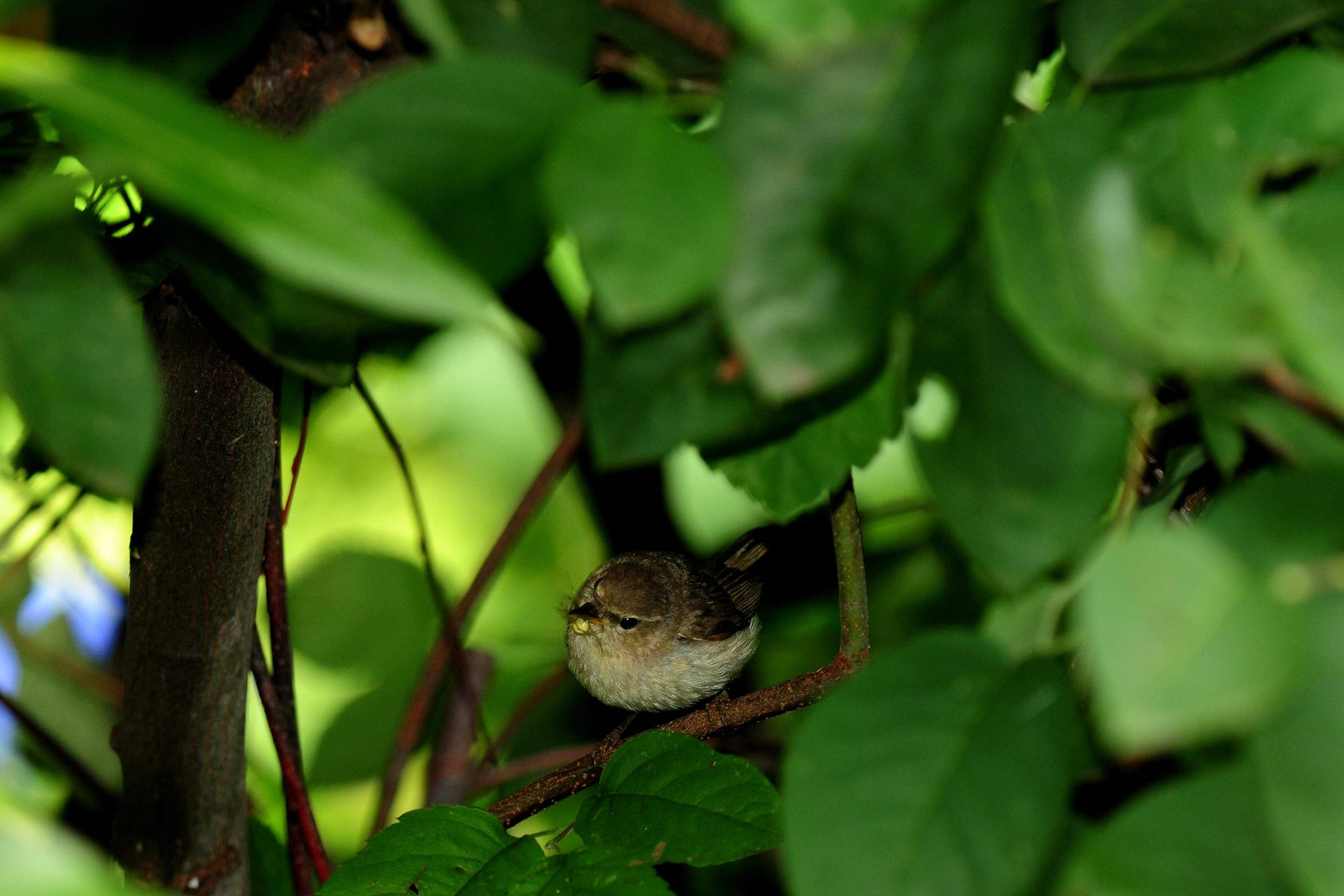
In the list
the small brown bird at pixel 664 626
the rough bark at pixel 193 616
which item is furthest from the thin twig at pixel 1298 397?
the small brown bird at pixel 664 626

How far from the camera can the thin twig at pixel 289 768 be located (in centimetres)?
153

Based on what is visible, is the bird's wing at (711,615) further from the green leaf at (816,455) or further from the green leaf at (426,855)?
the green leaf at (816,455)

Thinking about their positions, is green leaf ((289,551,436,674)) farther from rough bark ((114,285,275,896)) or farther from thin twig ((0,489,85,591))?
rough bark ((114,285,275,896))

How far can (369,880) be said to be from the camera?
3.64 ft

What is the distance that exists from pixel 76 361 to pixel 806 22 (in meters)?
0.42

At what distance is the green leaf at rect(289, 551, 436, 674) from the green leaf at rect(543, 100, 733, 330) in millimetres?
1663

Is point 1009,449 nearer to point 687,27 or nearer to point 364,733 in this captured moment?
point 687,27

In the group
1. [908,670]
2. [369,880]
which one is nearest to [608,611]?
[369,880]

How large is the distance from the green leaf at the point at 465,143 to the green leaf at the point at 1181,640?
0.38m

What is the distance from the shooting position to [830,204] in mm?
623

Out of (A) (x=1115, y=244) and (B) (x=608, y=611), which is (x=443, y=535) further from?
(A) (x=1115, y=244)

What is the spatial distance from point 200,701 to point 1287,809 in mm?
1239

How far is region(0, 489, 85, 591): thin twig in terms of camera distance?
166cm

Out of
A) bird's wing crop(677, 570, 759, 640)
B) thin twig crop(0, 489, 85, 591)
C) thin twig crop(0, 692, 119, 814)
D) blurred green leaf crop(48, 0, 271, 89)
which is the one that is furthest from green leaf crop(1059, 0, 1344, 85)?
bird's wing crop(677, 570, 759, 640)
